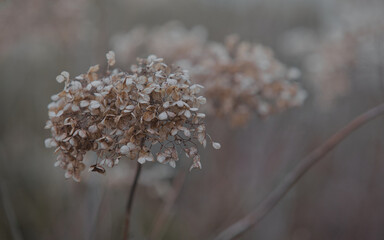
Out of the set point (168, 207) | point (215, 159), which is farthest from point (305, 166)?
point (215, 159)

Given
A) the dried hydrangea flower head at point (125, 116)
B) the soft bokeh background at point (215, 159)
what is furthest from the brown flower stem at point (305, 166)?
the soft bokeh background at point (215, 159)

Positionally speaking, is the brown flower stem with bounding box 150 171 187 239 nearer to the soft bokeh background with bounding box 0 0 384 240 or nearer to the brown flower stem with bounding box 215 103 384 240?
the soft bokeh background with bounding box 0 0 384 240

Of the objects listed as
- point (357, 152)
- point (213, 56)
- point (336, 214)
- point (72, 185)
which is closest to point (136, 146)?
point (213, 56)

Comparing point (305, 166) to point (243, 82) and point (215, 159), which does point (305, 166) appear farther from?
point (215, 159)

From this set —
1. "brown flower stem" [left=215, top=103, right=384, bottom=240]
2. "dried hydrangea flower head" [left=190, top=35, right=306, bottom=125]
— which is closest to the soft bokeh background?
"dried hydrangea flower head" [left=190, top=35, right=306, bottom=125]

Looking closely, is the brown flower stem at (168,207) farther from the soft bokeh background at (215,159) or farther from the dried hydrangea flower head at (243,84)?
the dried hydrangea flower head at (243,84)

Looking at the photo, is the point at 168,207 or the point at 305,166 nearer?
the point at 305,166
